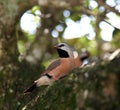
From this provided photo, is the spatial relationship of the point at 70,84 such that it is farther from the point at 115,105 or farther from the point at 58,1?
the point at 58,1

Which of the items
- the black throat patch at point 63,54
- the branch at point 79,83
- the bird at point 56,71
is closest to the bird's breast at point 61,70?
the bird at point 56,71

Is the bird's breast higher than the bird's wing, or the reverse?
the bird's wing

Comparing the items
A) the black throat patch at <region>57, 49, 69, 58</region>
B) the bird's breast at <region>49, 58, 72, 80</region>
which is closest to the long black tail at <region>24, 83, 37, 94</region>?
the bird's breast at <region>49, 58, 72, 80</region>

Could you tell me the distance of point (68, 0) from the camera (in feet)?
20.3

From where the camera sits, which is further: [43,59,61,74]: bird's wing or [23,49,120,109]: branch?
[43,59,61,74]: bird's wing

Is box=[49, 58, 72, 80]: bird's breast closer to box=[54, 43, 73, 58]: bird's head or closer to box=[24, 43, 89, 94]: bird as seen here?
box=[24, 43, 89, 94]: bird

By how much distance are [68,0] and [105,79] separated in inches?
154

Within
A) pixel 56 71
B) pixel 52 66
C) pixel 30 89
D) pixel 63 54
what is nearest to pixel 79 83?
pixel 30 89

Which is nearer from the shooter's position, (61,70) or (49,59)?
(61,70)

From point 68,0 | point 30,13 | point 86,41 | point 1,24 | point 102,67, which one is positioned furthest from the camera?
point 86,41

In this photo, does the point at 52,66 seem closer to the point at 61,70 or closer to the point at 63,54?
the point at 61,70

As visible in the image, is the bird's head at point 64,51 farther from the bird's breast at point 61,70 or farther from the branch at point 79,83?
the branch at point 79,83

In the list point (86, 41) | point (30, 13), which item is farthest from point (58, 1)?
point (86, 41)

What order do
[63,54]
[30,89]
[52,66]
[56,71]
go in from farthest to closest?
[63,54] < [52,66] < [56,71] < [30,89]
